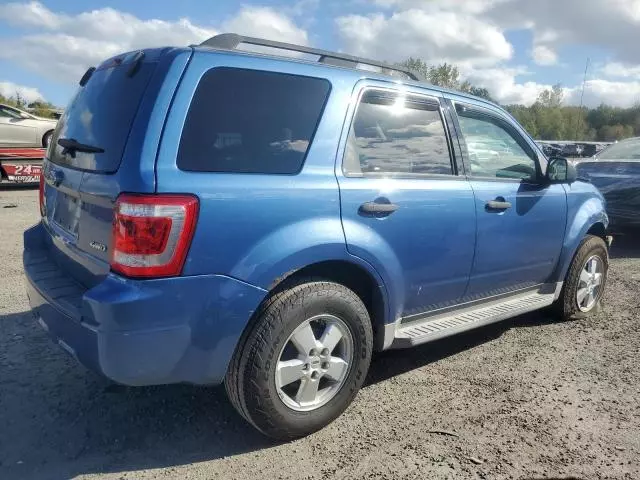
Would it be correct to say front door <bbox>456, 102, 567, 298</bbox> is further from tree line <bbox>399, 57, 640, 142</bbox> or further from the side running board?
tree line <bbox>399, 57, 640, 142</bbox>

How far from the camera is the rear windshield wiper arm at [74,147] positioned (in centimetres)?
262

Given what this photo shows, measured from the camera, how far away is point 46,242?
325 cm

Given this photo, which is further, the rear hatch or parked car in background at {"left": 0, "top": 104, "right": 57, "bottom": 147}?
parked car in background at {"left": 0, "top": 104, "right": 57, "bottom": 147}

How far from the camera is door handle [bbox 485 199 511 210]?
361 centimetres

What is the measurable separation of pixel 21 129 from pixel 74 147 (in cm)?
1004

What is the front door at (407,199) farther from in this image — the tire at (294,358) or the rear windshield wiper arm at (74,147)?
the rear windshield wiper arm at (74,147)

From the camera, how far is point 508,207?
3764 millimetres

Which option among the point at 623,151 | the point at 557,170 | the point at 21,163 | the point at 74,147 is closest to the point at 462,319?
the point at 557,170

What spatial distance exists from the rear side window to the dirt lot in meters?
1.41

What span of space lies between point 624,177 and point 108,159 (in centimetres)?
748

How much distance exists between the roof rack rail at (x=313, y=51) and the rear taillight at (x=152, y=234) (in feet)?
2.97

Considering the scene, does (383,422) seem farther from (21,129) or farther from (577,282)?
(21,129)

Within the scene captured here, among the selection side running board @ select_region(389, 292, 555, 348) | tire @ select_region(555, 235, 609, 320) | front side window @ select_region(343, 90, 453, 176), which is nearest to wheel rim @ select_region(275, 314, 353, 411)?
side running board @ select_region(389, 292, 555, 348)

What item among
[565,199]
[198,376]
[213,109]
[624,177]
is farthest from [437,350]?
[624,177]
